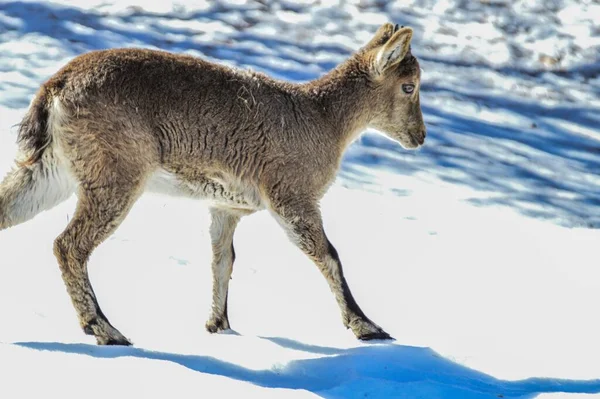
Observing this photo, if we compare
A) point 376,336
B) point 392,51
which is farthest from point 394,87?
point 376,336

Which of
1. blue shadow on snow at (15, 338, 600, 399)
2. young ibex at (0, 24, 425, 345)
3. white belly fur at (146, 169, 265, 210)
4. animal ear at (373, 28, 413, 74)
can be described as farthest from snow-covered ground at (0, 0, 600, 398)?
animal ear at (373, 28, 413, 74)

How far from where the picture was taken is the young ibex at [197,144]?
6.17 meters

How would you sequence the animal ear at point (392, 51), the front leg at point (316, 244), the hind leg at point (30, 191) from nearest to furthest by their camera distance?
the hind leg at point (30, 191)
the front leg at point (316, 244)
the animal ear at point (392, 51)

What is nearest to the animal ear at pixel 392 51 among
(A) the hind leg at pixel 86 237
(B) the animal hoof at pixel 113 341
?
(A) the hind leg at pixel 86 237

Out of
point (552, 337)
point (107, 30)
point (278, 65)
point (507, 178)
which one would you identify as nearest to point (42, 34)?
point (107, 30)

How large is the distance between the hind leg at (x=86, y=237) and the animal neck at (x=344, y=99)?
1856 mm

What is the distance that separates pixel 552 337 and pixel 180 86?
2.93 metres

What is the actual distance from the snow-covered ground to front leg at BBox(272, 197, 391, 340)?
0.63 ft

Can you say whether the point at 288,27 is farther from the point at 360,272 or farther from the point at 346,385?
the point at 346,385

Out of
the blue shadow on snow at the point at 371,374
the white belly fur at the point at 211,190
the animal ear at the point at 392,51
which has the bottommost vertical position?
the blue shadow on snow at the point at 371,374

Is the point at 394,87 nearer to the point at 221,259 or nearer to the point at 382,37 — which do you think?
the point at 382,37

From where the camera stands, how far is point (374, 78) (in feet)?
25.4

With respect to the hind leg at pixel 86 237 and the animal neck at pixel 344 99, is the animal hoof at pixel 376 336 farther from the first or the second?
the hind leg at pixel 86 237

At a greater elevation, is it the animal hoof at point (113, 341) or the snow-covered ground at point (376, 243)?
the snow-covered ground at point (376, 243)
